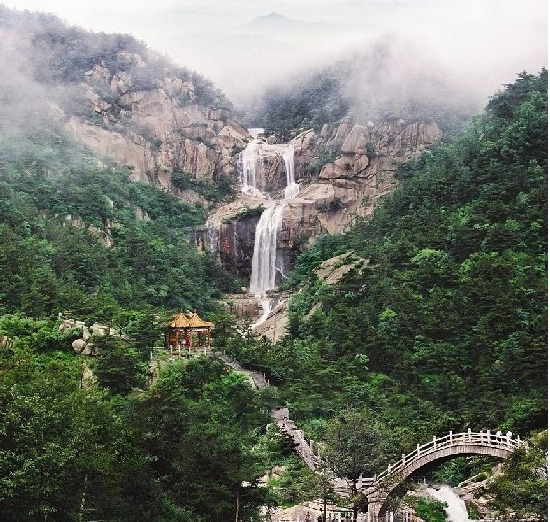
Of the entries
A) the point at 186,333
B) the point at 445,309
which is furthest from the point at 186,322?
the point at 445,309

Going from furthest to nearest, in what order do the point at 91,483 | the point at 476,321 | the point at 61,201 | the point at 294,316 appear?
1. the point at 61,201
2. the point at 294,316
3. the point at 476,321
4. the point at 91,483

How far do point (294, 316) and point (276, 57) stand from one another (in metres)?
33.3

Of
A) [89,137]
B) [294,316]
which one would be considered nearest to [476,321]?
[294,316]

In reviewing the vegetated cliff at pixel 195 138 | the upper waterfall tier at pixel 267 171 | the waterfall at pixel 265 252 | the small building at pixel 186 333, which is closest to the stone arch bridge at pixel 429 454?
the small building at pixel 186 333

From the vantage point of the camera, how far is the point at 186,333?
91.4 ft

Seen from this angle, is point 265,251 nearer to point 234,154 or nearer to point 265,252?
point 265,252

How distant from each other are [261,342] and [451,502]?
36.9 ft

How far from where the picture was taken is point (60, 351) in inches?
900

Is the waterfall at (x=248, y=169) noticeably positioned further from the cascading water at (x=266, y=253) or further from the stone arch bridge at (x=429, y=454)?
the stone arch bridge at (x=429, y=454)

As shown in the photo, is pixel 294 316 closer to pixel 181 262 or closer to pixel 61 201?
pixel 181 262

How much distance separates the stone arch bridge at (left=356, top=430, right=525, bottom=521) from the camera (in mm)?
15703

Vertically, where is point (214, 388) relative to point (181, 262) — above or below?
below

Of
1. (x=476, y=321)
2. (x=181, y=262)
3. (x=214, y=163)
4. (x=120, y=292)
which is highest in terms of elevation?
(x=214, y=163)

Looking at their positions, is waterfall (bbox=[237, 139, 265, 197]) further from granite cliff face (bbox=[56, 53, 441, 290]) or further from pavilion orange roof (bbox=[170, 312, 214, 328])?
pavilion orange roof (bbox=[170, 312, 214, 328])
